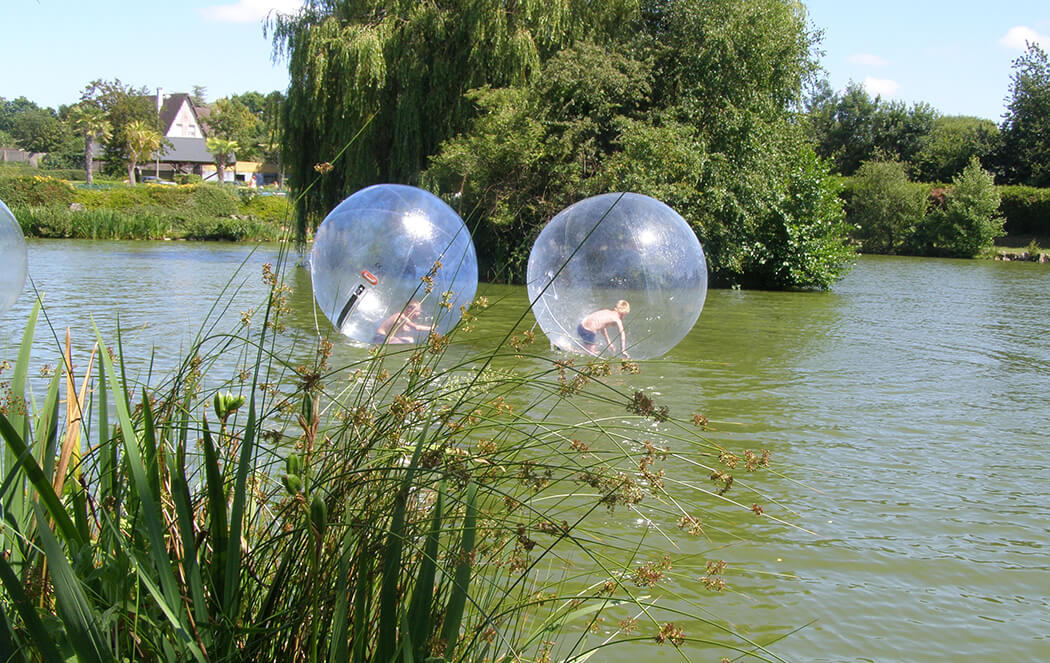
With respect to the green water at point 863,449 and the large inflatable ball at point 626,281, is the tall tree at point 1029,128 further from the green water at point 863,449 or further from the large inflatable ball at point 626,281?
the large inflatable ball at point 626,281

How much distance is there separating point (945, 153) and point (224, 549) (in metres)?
55.3

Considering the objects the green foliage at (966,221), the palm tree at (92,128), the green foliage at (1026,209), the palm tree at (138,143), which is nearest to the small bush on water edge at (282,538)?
the green foliage at (966,221)

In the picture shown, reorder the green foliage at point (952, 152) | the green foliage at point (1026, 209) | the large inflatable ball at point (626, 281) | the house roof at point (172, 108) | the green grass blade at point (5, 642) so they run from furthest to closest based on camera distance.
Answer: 1. the house roof at point (172, 108)
2. the green foliage at point (952, 152)
3. the green foliage at point (1026, 209)
4. the large inflatable ball at point (626, 281)
5. the green grass blade at point (5, 642)

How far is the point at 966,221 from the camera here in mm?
38094

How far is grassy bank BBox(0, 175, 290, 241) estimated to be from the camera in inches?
1280

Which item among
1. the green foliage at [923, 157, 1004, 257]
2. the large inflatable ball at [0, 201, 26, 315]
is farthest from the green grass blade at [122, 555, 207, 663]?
the green foliage at [923, 157, 1004, 257]

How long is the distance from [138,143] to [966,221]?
166ft

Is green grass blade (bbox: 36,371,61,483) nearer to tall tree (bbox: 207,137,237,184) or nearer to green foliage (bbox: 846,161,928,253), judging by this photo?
green foliage (bbox: 846,161,928,253)

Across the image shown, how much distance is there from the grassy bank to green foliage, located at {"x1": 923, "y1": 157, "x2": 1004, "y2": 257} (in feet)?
87.2

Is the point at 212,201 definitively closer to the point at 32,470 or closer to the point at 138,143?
the point at 138,143

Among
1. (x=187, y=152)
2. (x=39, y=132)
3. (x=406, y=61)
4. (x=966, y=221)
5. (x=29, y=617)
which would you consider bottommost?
(x=29, y=617)

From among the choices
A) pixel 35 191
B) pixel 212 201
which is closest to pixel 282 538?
pixel 35 191

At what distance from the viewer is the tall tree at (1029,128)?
155ft

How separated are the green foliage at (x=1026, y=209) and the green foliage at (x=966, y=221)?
13.2 feet
